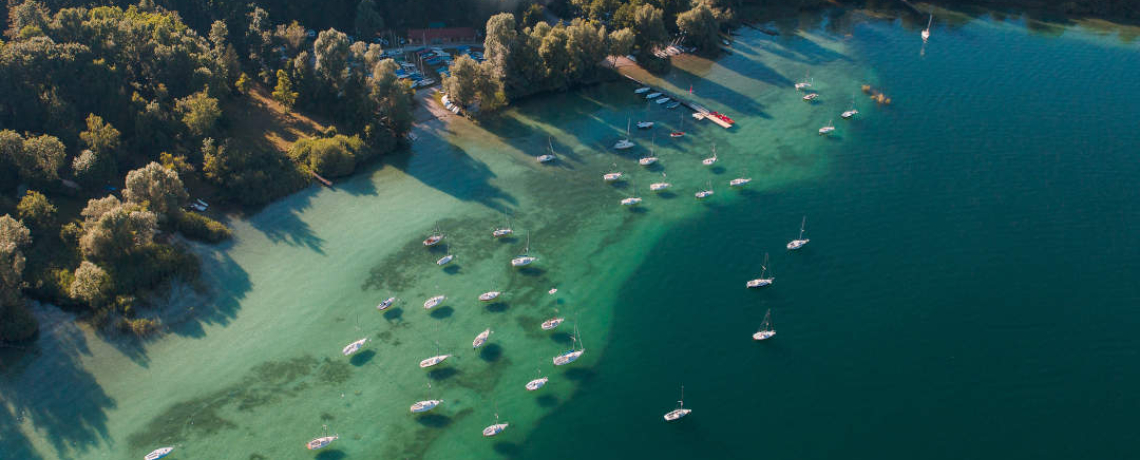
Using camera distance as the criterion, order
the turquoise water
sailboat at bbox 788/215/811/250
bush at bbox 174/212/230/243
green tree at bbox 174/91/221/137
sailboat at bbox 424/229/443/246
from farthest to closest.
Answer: green tree at bbox 174/91/221/137 → sailboat at bbox 424/229/443/246 → sailboat at bbox 788/215/811/250 → bush at bbox 174/212/230/243 → the turquoise water

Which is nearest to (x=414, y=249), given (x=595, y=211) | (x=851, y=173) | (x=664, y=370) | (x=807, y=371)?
(x=595, y=211)

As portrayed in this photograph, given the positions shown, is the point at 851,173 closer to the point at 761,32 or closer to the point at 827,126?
the point at 827,126

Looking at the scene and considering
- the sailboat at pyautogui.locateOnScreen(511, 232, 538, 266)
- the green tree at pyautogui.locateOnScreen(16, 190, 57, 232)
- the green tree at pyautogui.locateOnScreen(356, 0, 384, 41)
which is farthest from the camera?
the green tree at pyautogui.locateOnScreen(356, 0, 384, 41)

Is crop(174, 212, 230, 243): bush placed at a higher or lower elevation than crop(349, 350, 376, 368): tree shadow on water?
higher

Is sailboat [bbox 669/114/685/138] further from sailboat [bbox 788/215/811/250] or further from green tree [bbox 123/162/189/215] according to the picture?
green tree [bbox 123/162/189/215]

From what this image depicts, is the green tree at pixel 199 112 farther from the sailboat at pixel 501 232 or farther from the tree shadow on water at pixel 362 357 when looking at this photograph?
the tree shadow on water at pixel 362 357

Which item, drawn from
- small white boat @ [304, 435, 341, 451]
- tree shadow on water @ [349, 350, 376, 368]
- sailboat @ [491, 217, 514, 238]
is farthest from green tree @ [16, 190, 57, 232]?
sailboat @ [491, 217, 514, 238]

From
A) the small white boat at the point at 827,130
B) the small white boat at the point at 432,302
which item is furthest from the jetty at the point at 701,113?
the small white boat at the point at 432,302

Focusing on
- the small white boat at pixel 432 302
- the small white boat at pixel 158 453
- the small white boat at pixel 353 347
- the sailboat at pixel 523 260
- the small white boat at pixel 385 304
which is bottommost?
the small white boat at pixel 158 453
